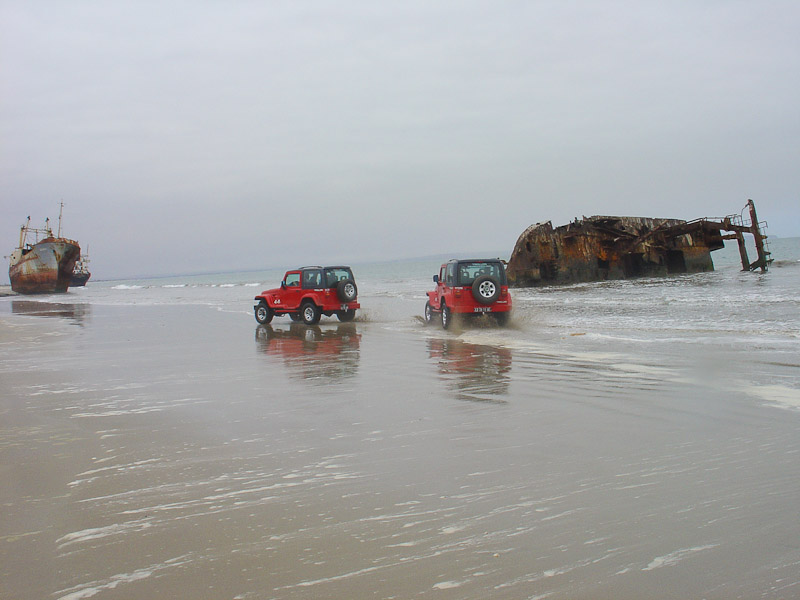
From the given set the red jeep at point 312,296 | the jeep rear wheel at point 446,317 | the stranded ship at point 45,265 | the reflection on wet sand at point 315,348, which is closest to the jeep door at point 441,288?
the jeep rear wheel at point 446,317

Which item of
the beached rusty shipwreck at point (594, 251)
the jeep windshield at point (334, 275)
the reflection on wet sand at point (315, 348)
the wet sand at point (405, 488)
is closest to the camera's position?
the wet sand at point (405, 488)

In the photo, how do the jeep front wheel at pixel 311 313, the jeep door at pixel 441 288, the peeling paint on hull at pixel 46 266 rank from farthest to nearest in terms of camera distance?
the peeling paint on hull at pixel 46 266 < the jeep front wheel at pixel 311 313 < the jeep door at pixel 441 288

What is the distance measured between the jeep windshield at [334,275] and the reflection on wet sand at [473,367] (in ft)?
21.9

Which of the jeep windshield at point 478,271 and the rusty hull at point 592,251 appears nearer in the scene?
the jeep windshield at point 478,271

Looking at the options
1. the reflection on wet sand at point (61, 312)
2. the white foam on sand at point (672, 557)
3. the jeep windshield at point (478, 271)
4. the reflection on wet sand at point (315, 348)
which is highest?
the reflection on wet sand at point (61, 312)

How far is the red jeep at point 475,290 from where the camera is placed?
15.9m

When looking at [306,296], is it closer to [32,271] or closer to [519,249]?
[519,249]

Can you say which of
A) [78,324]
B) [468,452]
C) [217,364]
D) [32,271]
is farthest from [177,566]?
[32,271]

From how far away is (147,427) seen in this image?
19.6 ft

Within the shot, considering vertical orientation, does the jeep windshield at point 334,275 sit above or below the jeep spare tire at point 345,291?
above

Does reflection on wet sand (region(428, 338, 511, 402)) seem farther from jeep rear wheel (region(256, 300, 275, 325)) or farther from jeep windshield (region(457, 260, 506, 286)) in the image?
jeep rear wheel (region(256, 300, 275, 325))

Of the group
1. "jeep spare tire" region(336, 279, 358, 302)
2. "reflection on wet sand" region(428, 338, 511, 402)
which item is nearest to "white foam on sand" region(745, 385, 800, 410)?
"reflection on wet sand" region(428, 338, 511, 402)

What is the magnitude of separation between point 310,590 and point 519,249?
36.5 meters

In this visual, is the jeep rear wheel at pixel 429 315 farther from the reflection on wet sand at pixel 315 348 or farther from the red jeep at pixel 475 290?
the reflection on wet sand at pixel 315 348
